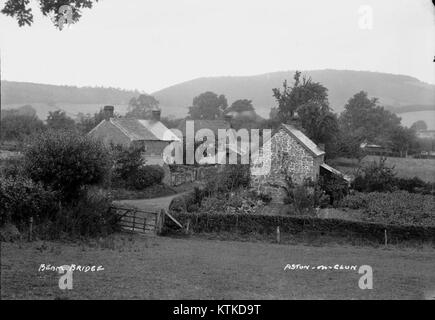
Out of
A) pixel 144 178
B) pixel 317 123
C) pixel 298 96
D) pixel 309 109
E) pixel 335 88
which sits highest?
pixel 335 88

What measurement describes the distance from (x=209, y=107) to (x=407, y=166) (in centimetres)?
4448

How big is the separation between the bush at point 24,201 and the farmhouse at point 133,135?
24342mm

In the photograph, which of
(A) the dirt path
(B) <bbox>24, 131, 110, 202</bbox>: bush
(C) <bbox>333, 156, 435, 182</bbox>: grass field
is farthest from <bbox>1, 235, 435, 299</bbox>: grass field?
(C) <bbox>333, 156, 435, 182</bbox>: grass field

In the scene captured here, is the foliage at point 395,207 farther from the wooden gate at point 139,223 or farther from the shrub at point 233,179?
the wooden gate at point 139,223

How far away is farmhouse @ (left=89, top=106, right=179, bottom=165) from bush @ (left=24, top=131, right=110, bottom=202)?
22.0m

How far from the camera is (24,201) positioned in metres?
23.5

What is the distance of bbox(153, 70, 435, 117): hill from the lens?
107 meters

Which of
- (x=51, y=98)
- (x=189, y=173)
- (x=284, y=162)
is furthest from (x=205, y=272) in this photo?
(x=51, y=98)

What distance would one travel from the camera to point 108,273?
50.8 feet

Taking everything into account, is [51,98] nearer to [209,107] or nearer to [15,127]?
[209,107]

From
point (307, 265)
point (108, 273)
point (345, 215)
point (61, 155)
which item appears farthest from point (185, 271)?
point (345, 215)

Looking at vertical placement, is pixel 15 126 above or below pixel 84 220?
above

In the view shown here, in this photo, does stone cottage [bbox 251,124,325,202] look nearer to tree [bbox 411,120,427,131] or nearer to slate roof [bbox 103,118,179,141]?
slate roof [bbox 103,118,179,141]

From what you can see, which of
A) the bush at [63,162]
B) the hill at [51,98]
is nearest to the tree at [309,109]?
the bush at [63,162]
